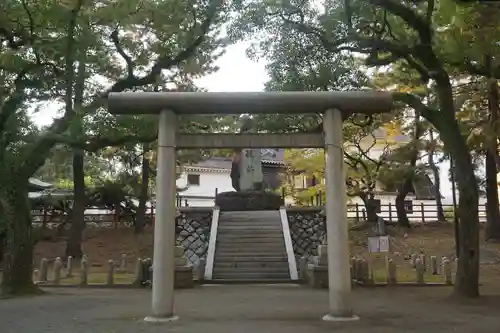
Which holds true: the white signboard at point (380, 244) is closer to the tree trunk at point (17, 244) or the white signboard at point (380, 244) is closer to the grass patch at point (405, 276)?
the grass patch at point (405, 276)

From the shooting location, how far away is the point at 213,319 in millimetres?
10734

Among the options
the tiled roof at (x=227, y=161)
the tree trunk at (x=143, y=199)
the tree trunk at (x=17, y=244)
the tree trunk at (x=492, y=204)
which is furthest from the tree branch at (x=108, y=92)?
the tiled roof at (x=227, y=161)

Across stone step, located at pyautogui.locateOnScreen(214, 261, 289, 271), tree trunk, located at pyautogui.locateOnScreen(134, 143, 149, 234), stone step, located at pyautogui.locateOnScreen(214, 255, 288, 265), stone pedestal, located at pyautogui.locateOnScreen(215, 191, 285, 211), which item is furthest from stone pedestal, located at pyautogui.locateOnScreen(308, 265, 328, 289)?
tree trunk, located at pyautogui.locateOnScreen(134, 143, 149, 234)

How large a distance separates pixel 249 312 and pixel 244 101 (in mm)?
4497

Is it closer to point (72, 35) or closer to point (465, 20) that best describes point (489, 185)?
point (465, 20)

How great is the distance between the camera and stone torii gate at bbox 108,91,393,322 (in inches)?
404

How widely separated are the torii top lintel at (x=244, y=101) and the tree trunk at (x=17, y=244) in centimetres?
602

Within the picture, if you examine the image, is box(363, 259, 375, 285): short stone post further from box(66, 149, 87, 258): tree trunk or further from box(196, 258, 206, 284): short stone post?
box(66, 149, 87, 258): tree trunk

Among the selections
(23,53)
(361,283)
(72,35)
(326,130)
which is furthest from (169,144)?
(361,283)

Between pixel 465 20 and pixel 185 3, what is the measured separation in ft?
24.2

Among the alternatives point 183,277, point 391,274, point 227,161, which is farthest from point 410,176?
point 227,161

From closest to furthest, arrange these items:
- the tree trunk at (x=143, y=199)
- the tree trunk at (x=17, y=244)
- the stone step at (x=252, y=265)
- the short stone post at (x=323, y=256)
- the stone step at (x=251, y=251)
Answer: the tree trunk at (x=17, y=244) < the short stone post at (x=323, y=256) < the stone step at (x=252, y=265) < the stone step at (x=251, y=251) < the tree trunk at (x=143, y=199)

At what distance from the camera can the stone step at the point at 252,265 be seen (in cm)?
2066

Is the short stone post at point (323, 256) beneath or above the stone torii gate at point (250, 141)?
beneath
